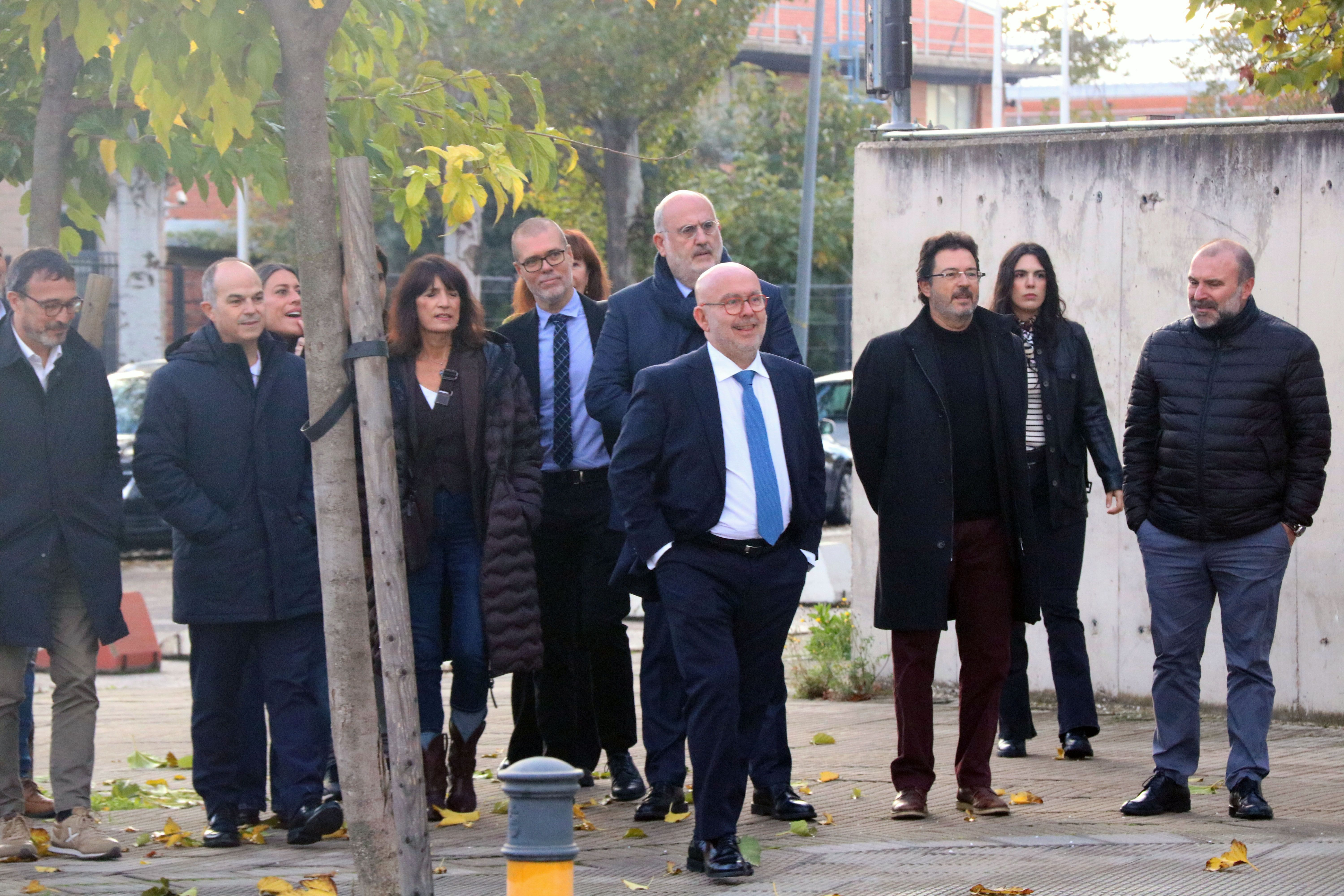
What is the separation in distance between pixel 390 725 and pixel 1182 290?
17.9ft

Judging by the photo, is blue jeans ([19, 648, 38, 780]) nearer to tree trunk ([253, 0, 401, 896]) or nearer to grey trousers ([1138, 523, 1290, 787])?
tree trunk ([253, 0, 401, 896])

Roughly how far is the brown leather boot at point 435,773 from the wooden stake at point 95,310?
93.5 inches

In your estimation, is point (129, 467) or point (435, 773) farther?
point (129, 467)

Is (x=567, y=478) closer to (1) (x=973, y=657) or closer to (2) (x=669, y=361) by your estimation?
(2) (x=669, y=361)

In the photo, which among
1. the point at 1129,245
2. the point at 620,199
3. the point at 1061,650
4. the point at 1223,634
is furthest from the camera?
the point at 620,199

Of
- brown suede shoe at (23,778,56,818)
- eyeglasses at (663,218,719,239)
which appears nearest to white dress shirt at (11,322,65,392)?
brown suede shoe at (23,778,56,818)

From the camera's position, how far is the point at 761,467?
5.80 m

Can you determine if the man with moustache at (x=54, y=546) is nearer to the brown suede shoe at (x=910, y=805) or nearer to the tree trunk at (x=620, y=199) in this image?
the brown suede shoe at (x=910, y=805)

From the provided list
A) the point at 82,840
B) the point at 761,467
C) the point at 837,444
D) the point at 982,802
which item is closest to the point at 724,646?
the point at 761,467

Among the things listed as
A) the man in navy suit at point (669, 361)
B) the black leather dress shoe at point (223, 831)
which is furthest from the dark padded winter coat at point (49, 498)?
the man in navy suit at point (669, 361)

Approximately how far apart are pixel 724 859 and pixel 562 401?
7.35 ft

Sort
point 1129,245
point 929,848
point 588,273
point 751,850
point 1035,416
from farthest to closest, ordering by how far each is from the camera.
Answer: point 1129,245, point 588,273, point 1035,416, point 929,848, point 751,850

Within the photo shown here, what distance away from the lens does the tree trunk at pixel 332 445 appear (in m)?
4.94

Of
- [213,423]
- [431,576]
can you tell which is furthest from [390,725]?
[213,423]
